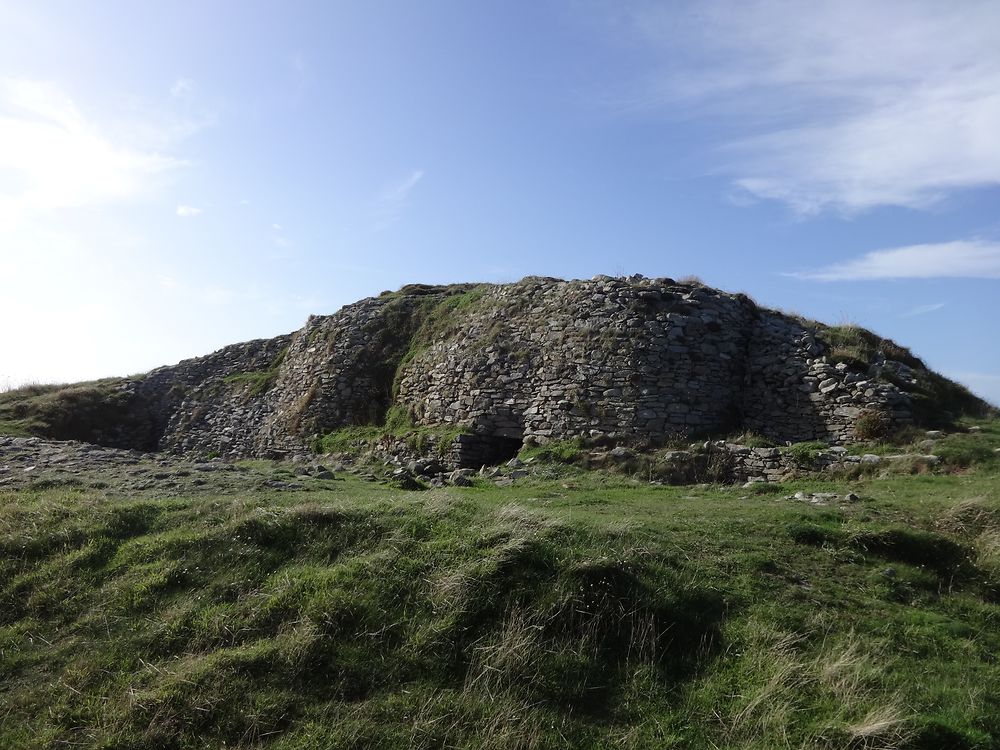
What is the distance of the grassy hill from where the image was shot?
260 inches

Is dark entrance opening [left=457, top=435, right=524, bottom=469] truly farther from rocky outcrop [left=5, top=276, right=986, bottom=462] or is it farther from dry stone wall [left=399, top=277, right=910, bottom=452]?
dry stone wall [left=399, top=277, right=910, bottom=452]

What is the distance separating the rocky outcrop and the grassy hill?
732 cm

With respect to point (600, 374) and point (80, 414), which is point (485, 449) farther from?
point (80, 414)

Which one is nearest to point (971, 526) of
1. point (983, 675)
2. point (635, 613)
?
point (983, 675)

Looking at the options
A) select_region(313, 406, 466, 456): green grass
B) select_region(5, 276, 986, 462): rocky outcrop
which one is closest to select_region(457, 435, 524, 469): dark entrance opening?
select_region(5, 276, 986, 462): rocky outcrop

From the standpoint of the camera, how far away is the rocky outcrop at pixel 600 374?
18203 mm

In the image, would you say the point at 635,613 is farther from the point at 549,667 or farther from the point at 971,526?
the point at 971,526

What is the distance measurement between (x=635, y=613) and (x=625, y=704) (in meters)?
1.19

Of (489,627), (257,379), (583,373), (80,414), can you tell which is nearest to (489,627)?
(489,627)

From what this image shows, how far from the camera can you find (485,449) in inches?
793

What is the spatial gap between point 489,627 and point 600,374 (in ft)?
39.8

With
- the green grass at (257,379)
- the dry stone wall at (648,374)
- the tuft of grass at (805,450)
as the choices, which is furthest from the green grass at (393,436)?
the tuft of grass at (805,450)

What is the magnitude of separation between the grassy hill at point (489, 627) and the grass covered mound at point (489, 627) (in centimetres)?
3

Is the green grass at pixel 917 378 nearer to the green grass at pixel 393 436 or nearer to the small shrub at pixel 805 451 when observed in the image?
the small shrub at pixel 805 451
